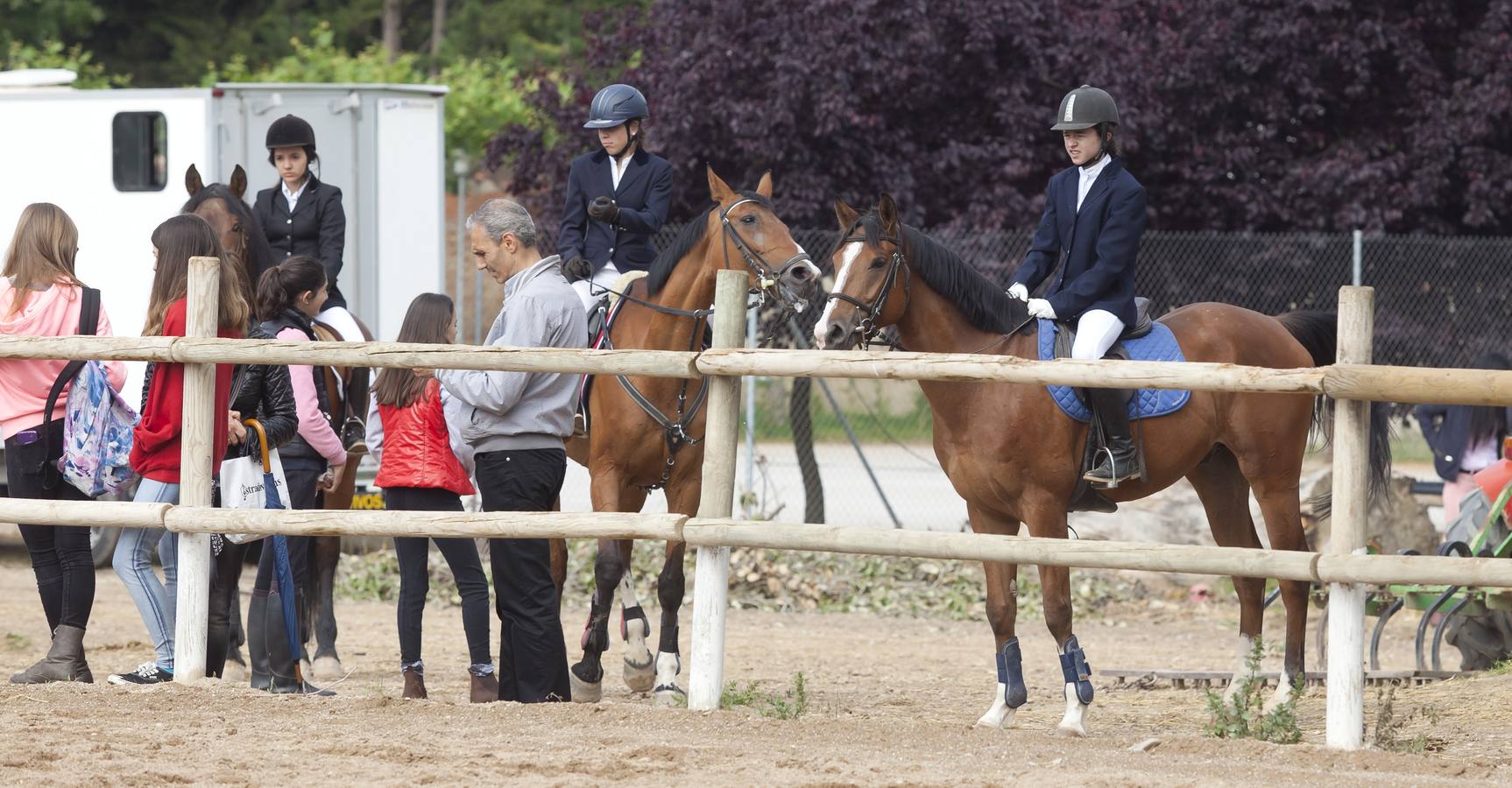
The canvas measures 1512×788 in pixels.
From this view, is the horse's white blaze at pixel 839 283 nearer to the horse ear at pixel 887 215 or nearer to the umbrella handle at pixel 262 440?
the horse ear at pixel 887 215

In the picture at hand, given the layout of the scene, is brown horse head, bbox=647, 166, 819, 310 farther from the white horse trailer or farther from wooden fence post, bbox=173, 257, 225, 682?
the white horse trailer

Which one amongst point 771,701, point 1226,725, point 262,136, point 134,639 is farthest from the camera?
point 262,136

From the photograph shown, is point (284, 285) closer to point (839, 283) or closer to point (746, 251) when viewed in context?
point (746, 251)

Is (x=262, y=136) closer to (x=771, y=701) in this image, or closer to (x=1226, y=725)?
(x=771, y=701)

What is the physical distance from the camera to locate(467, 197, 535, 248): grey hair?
649 centimetres

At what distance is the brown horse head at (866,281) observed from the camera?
6602 mm

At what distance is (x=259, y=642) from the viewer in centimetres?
702

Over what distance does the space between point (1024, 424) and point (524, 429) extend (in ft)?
5.94

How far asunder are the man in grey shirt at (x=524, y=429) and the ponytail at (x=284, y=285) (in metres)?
1.29

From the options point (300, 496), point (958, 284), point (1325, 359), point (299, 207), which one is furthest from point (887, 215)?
point (299, 207)

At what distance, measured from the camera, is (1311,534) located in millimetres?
11625

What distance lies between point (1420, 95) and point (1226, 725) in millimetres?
8789

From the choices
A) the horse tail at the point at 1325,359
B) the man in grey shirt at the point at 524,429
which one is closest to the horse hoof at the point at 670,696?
the man in grey shirt at the point at 524,429

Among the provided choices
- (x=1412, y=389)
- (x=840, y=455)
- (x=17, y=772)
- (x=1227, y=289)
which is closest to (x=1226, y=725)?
(x=1412, y=389)
